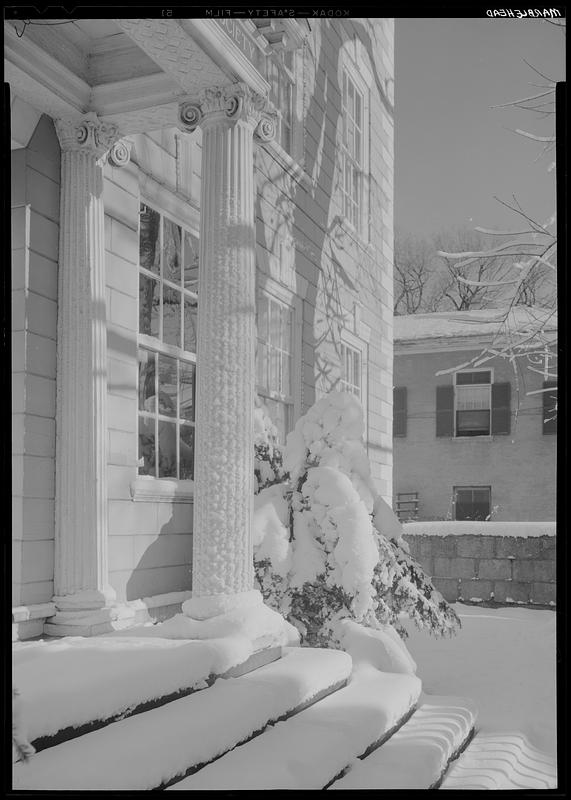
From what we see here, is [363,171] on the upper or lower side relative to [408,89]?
upper

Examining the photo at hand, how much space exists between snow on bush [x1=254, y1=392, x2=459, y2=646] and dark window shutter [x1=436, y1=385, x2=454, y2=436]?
20.4ft

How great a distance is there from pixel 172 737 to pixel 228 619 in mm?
827

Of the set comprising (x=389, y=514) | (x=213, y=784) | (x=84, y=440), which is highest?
(x=84, y=440)

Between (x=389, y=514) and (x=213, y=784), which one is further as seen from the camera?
(x=389, y=514)

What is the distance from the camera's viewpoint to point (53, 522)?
9.72ft

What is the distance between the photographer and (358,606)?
3.72 metres

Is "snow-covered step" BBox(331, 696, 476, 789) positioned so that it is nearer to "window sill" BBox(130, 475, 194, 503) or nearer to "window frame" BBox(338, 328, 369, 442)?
"window sill" BBox(130, 475, 194, 503)

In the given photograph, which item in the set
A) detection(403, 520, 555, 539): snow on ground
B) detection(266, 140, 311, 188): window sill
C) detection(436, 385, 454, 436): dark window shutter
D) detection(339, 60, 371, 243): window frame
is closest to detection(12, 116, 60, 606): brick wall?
detection(266, 140, 311, 188): window sill

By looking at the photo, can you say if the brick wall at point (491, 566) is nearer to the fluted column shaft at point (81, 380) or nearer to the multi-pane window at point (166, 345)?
the multi-pane window at point (166, 345)

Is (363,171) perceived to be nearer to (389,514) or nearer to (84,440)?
(389,514)

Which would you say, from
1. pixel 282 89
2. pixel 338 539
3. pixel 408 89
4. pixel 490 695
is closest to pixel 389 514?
pixel 338 539
